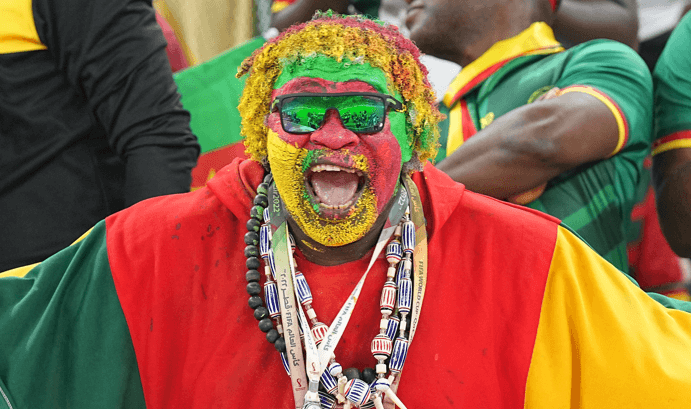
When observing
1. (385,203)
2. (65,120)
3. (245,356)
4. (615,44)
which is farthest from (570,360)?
(65,120)

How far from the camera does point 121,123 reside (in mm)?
1930

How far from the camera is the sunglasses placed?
4.66 ft

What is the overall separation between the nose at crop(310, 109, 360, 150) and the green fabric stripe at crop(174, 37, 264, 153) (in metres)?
1.33

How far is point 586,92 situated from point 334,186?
1055 mm

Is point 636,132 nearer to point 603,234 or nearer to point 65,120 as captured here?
point 603,234

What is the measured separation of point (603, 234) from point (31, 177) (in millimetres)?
1715

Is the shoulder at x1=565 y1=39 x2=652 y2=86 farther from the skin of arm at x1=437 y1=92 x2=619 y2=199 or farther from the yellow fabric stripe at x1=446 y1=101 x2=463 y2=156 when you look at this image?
the yellow fabric stripe at x1=446 y1=101 x2=463 y2=156

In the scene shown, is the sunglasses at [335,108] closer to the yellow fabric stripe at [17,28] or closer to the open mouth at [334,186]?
the open mouth at [334,186]

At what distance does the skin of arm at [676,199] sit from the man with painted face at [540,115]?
99mm

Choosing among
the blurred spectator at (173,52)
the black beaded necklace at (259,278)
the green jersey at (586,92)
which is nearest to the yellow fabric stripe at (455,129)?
the green jersey at (586,92)

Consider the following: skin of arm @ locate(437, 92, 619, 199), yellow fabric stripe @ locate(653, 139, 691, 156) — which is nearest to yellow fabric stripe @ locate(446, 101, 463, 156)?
skin of arm @ locate(437, 92, 619, 199)

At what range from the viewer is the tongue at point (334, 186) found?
4.82 feet

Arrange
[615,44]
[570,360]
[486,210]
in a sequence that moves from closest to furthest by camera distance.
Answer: [570,360] → [486,210] → [615,44]

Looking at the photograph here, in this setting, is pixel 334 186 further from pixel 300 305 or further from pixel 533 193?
pixel 533 193
